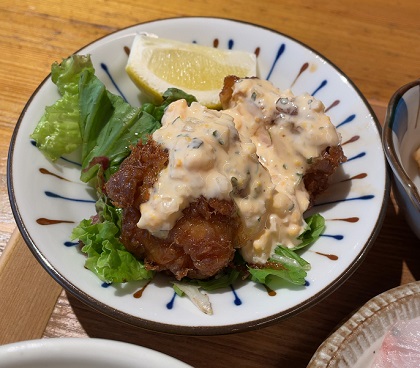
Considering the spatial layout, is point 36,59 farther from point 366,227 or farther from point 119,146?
point 366,227

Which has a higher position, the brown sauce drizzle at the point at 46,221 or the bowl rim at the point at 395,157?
the bowl rim at the point at 395,157

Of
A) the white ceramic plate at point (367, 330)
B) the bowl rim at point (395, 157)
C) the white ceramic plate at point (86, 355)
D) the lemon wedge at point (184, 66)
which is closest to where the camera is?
the white ceramic plate at point (86, 355)

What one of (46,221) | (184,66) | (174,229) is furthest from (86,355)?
(184,66)

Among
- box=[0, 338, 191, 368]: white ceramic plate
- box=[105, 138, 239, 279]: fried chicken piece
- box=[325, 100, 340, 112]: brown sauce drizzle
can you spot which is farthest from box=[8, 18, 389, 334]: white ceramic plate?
box=[0, 338, 191, 368]: white ceramic plate

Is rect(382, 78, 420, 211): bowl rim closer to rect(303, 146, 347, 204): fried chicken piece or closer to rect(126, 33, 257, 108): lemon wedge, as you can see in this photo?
rect(303, 146, 347, 204): fried chicken piece

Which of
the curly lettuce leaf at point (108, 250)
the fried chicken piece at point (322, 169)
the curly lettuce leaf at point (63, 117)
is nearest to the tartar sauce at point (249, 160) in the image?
the fried chicken piece at point (322, 169)

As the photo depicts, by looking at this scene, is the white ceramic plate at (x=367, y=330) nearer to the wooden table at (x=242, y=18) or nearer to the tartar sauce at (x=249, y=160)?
the wooden table at (x=242, y=18)

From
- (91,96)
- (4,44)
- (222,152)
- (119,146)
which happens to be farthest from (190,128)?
(4,44)

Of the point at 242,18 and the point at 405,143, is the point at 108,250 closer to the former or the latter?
the point at 405,143
